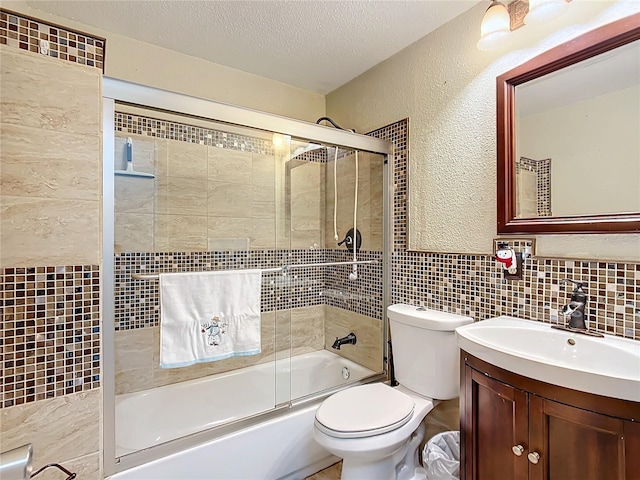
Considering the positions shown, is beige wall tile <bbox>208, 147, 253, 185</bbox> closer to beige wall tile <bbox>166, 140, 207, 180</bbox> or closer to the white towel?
beige wall tile <bbox>166, 140, 207, 180</bbox>

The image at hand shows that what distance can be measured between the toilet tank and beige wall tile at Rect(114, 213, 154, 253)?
1380mm

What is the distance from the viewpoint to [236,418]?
164 cm

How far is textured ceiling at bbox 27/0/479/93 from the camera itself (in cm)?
166

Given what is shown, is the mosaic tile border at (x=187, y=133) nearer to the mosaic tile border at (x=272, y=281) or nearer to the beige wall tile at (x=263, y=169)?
the beige wall tile at (x=263, y=169)

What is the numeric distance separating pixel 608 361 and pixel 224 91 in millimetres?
2462

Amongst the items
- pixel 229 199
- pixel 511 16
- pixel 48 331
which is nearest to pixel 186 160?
pixel 229 199

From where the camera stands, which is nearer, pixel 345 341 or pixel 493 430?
pixel 493 430

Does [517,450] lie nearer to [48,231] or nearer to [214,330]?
[214,330]

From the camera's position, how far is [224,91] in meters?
2.27

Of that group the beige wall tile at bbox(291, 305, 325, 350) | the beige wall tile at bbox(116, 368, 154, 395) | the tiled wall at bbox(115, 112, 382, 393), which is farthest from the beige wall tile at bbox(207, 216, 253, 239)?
the beige wall tile at bbox(116, 368, 154, 395)

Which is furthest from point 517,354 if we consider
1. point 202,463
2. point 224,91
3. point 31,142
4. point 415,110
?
point 224,91

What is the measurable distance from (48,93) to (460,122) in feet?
5.74

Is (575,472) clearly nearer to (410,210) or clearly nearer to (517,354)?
(517,354)

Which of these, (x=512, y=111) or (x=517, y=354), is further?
(x=512, y=111)
